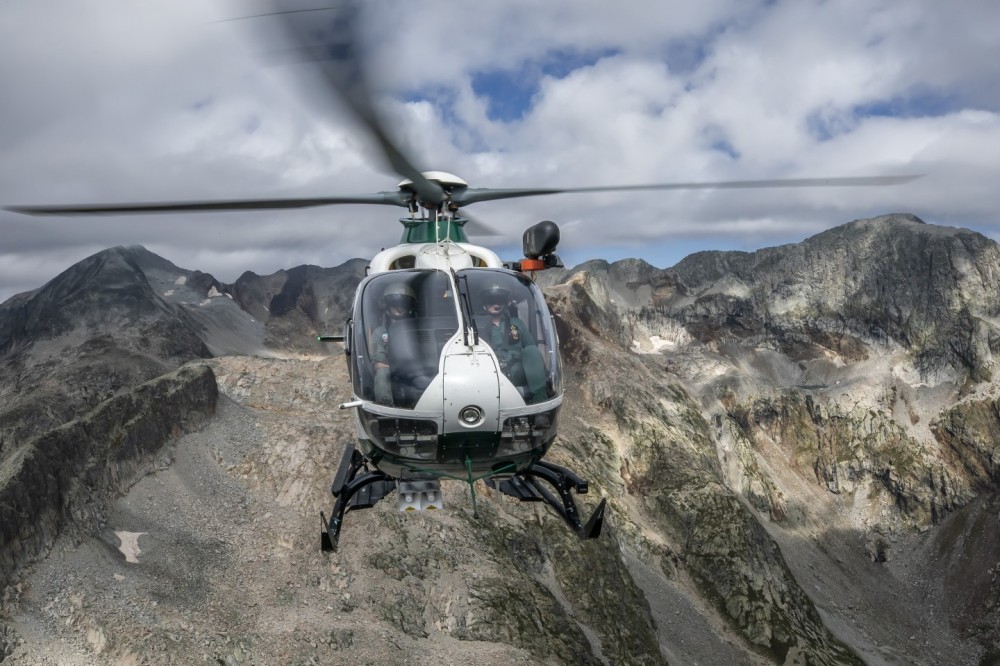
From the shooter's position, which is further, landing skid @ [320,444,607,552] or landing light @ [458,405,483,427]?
landing skid @ [320,444,607,552]

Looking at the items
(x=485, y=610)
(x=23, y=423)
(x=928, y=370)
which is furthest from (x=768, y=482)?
(x=23, y=423)

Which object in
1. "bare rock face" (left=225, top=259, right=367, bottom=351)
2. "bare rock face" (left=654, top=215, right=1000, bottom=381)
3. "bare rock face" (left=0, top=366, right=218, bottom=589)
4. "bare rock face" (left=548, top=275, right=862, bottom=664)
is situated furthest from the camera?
"bare rock face" (left=225, top=259, right=367, bottom=351)

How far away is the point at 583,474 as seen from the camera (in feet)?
164

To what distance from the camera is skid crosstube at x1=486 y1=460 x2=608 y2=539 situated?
12.7m

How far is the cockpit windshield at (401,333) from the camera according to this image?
9.63m

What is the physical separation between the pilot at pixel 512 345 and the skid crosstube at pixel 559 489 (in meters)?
2.60

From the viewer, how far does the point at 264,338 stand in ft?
400

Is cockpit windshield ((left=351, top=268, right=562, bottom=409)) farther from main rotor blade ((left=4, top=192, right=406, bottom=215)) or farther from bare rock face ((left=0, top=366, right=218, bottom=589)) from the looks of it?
bare rock face ((left=0, top=366, right=218, bottom=589))

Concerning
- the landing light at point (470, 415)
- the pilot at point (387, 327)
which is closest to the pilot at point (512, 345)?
the landing light at point (470, 415)

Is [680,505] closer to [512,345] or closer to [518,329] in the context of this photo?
[518,329]

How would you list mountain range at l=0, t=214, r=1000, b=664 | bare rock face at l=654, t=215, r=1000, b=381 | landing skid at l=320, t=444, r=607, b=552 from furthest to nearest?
bare rock face at l=654, t=215, r=1000, b=381
mountain range at l=0, t=214, r=1000, b=664
landing skid at l=320, t=444, r=607, b=552

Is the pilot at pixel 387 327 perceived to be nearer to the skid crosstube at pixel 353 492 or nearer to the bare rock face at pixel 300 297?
the skid crosstube at pixel 353 492

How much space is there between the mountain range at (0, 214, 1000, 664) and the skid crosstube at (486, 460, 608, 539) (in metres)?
14.6

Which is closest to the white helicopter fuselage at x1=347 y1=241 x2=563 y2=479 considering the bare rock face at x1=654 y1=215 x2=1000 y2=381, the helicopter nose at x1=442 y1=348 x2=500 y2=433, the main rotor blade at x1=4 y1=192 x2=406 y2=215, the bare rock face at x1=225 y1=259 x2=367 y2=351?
the helicopter nose at x1=442 y1=348 x2=500 y2=433
